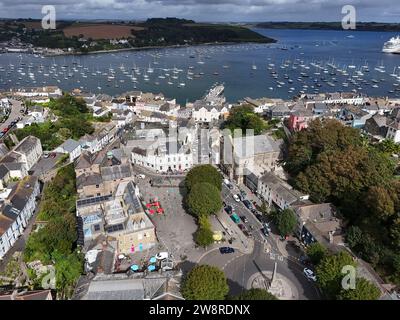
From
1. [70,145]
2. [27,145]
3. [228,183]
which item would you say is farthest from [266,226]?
[27,145]

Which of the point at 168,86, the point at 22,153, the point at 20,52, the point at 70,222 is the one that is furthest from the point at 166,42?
the point at 70,222

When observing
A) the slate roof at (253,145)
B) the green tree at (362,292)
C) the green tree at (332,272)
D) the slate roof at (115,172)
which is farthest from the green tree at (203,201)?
the green tree at (362,292)

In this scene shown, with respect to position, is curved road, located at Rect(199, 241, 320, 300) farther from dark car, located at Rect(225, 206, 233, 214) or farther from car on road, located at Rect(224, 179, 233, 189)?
car on road, located at Rect(224, 179, 233, 189)

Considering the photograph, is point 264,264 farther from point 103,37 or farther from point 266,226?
point 103,37

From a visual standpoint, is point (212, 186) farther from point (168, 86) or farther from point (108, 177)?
point (168, 86)

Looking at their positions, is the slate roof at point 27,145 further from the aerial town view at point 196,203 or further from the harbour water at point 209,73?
the harbour water at point 209,73

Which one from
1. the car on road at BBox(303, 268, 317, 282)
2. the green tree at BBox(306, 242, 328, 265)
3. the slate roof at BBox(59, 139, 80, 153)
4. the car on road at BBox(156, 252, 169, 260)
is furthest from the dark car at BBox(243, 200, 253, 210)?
the slate roof at BBox(59, 139, 80, 153)

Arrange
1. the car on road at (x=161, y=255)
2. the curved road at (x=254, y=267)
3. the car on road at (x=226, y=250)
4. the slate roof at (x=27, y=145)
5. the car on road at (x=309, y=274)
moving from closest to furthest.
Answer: the curved road at (x=254, y=267)
the car on road at (x=309, y=274)
the car on road at (x=161, y=255)
the car on road at (x=226, y=250)
the slate roof at (x=27, y=145)
